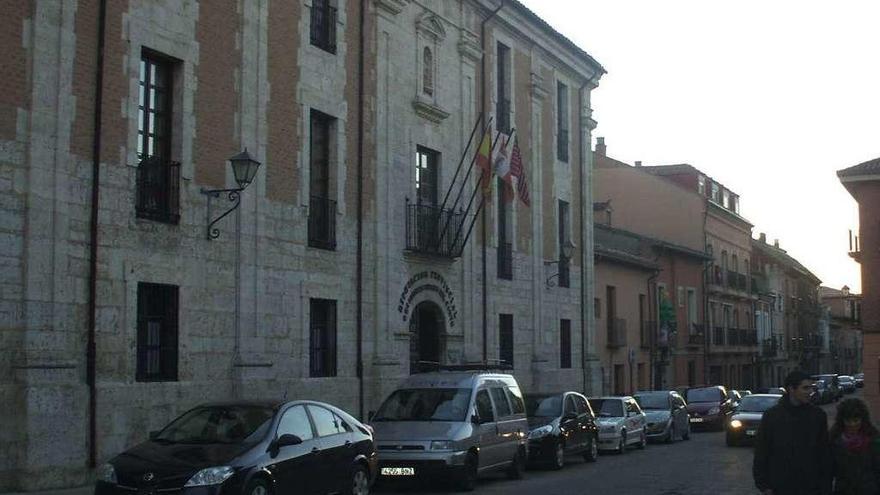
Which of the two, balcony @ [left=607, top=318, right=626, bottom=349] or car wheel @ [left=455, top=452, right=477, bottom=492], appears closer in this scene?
car wheel @ [left=455, top=452, right=477, bottom=492]

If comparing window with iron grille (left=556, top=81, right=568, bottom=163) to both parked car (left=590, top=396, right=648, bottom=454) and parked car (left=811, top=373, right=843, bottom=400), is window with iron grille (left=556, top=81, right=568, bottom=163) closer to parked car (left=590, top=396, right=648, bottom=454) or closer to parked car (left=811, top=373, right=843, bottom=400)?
parked car (left=590, top=396, right=648, bottom=454)

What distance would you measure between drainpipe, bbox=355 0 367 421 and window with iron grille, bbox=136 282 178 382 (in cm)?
584

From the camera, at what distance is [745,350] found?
221ft

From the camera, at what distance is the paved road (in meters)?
17.6

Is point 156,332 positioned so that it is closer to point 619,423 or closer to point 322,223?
point 322,223

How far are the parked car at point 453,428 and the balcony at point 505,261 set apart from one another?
11169 millimetres

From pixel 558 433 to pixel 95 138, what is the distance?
1011 cm

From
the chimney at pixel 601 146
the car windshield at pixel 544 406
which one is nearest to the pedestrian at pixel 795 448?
the car windshield at pixel 544 406

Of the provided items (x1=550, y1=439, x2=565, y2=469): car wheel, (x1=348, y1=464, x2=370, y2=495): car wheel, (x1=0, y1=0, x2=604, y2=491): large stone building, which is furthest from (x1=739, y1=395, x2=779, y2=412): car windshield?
(x1=348, y1=464, x2=370, y2=495): car wheel

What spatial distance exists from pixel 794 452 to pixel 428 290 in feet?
63.3

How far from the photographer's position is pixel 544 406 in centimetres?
2281

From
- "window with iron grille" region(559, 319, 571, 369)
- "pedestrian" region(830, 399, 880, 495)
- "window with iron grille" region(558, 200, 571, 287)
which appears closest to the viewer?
"pedestrian" region(830, 399, 880, 495)

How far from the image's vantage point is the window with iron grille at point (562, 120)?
35.9 meters

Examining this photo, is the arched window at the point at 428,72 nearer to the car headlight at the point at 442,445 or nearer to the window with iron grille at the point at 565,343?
the window with iron grille at the point at 565,343
